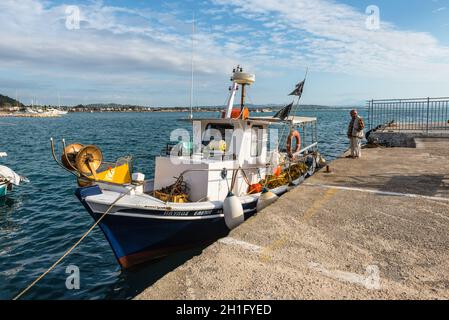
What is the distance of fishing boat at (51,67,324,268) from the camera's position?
7.56m

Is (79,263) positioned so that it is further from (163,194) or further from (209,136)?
(209,136)

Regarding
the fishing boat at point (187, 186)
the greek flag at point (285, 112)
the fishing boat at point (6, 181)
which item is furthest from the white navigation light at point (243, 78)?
the fishing boat at point (6, 181)

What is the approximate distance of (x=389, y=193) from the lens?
8211 millimetres

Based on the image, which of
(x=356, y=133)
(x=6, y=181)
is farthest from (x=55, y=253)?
(x=356, y=133)

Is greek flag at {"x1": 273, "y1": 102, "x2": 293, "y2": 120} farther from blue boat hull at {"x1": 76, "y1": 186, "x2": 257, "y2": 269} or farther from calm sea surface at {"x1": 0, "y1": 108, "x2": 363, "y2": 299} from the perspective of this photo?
calm sea surface at {"x1": 0, "y1": 108, "x2": 363, "y2": 299}

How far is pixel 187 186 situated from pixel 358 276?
5358 mm

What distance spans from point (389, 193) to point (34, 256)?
9.57 m

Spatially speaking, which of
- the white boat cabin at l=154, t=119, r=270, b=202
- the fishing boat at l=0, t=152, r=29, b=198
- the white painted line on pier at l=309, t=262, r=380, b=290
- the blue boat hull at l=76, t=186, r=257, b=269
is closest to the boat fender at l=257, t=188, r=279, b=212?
the white boat cabin at l=154, t=119, r=270, b=202

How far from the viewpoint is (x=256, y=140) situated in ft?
34.6

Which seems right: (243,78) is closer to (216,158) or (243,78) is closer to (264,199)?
(216,158)

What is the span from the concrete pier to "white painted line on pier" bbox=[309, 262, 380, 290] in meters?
0.01

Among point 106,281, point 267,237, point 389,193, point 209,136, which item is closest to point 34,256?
point 106,281

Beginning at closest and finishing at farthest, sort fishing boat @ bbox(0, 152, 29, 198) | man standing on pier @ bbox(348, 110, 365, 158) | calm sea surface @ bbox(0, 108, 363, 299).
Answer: calm sea surface @ bbox(0, 108, 363, 299) < man standing on pier @ bbox(348, 110, 365, 158) < fishing boat @ bbox(0, 152, 29, 198)
